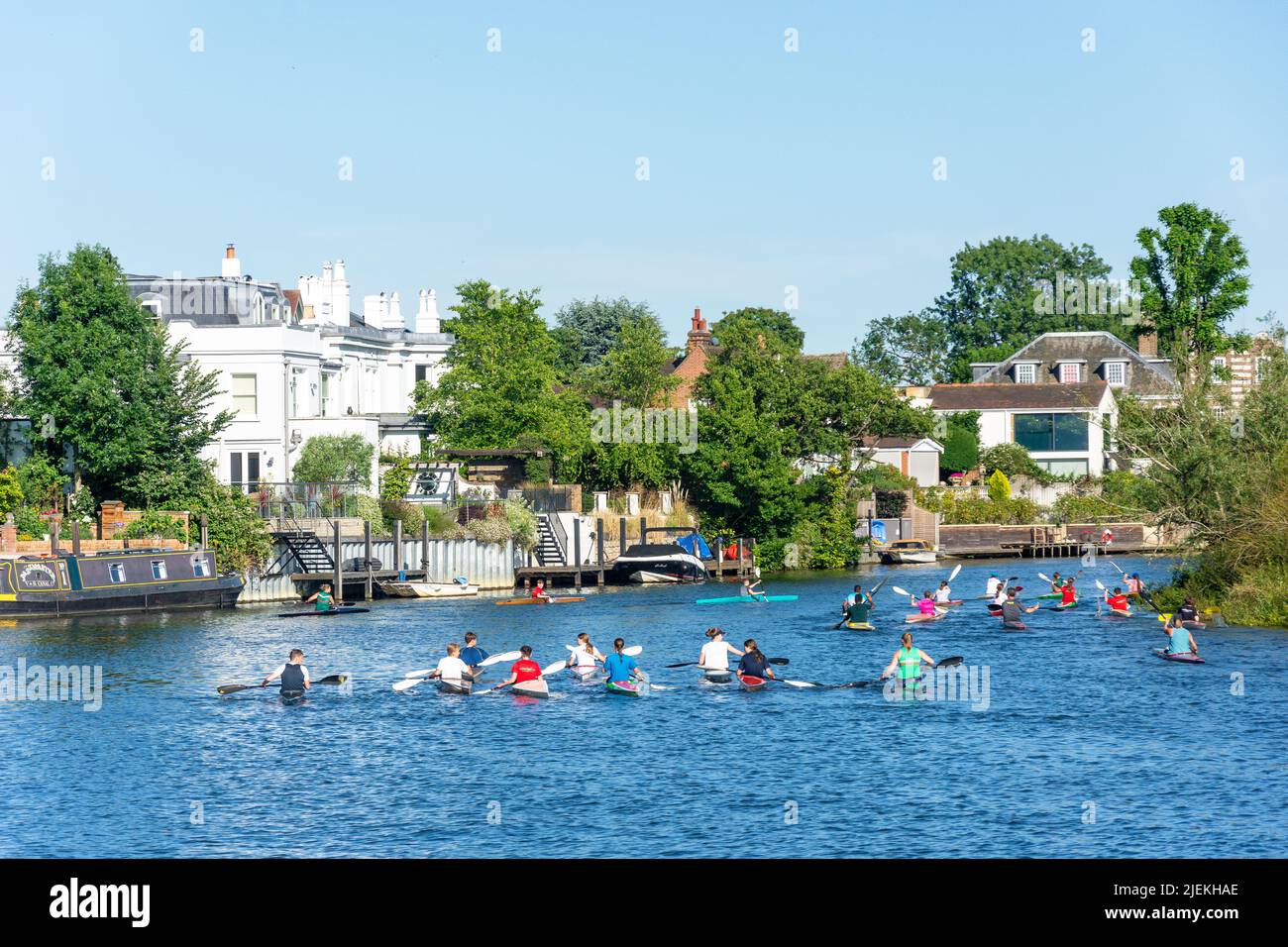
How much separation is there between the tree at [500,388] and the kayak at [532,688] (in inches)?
1786

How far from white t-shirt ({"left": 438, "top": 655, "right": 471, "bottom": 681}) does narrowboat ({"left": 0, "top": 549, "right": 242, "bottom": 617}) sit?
81.6 ft

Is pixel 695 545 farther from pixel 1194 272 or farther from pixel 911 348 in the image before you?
pixel 911 348

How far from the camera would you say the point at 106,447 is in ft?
212

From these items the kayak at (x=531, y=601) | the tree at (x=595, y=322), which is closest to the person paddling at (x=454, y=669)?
the kayak at (x=531, y=601)

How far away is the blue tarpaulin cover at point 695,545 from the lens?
80.8 metres

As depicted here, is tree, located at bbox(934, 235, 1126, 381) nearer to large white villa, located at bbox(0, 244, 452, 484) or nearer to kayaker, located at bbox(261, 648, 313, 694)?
large white villa, located at bbox(0, 244, 452, 484)

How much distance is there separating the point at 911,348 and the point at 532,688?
442 feet

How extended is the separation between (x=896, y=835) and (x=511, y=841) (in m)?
6.64

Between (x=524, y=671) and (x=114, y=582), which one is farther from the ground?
(x=114, y=582)

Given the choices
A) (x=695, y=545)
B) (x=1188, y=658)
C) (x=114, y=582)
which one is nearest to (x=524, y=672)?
(x=1188, y=658)

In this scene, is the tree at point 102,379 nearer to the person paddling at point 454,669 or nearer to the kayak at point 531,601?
the kayak at point 531,601

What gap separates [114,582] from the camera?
193ft

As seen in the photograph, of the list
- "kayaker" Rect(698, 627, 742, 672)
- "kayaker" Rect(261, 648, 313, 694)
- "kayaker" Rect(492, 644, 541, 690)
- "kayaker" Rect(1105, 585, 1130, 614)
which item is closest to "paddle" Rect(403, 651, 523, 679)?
"kayaker" Rect(492, 644, 541, 690)
